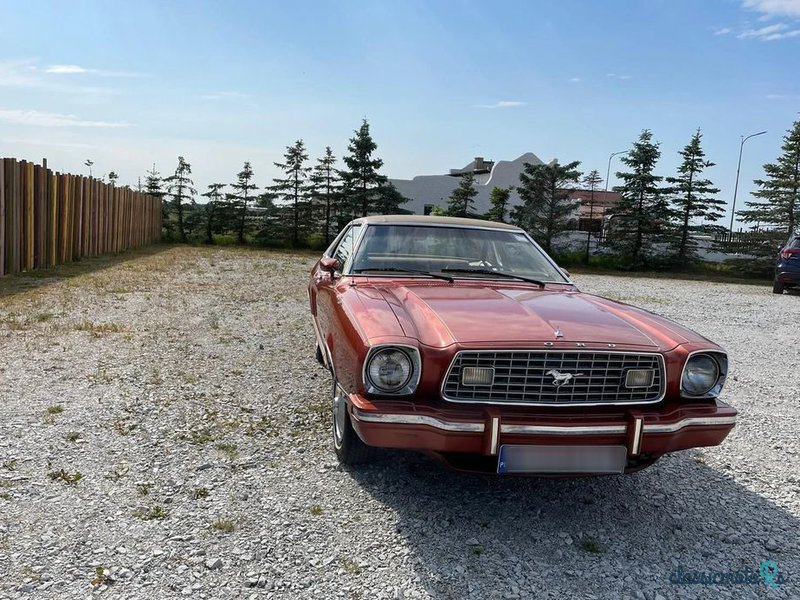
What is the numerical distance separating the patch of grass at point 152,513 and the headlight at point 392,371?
3.69 ft

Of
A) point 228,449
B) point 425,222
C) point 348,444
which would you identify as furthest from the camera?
point 425,222

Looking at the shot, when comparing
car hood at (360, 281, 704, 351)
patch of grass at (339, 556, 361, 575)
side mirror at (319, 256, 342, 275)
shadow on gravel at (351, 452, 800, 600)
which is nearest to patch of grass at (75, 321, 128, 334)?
side mirror at (319, 256, 342, 275)

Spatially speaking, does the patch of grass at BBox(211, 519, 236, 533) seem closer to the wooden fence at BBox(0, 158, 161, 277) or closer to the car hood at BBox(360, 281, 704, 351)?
the car hood at BBox(360, 281, 704, 351)

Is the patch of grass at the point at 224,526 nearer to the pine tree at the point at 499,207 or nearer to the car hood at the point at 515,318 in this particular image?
the car hood at the point at 515,318

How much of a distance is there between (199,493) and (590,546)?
188 centimetres

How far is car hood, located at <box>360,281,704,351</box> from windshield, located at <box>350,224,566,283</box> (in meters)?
0.38

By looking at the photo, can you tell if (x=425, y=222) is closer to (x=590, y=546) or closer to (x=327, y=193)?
(x=590, y=546)

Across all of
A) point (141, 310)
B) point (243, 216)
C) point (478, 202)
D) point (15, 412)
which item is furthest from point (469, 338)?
point (478, 202)

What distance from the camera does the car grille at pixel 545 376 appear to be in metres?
2.70

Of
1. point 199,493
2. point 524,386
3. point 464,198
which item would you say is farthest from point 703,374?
point 464,198

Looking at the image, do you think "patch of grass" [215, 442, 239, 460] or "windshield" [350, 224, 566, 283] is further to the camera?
"windshield" [350, 224, 566, 283]

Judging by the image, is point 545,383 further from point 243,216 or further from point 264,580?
point 243,216

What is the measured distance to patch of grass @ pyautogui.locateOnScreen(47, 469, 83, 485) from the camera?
3090 millimetres

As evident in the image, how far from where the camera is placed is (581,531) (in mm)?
2912
